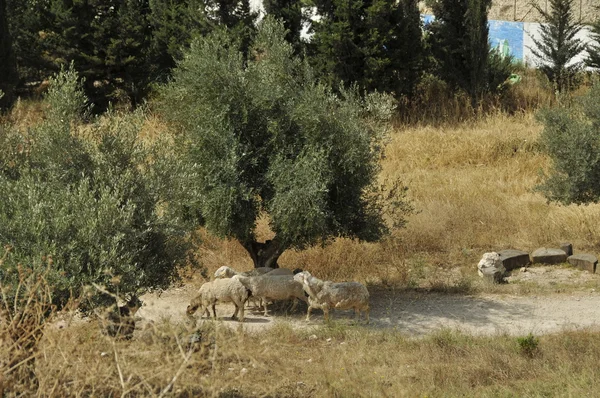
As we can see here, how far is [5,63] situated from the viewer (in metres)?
25.7

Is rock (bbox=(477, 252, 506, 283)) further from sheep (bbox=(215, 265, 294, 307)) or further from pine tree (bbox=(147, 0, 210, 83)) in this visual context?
pine tree (bbox=(147, 0, 210, 83))

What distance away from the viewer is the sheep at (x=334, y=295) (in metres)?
12.5

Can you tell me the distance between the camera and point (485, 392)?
30.2 feet

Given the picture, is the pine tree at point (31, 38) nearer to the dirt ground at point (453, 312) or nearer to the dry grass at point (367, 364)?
the dirt ground at point (453, 312)

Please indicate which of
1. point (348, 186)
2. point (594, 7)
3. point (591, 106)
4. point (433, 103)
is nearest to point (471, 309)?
point (348, 186)

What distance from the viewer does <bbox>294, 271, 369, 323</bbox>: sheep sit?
491 inches

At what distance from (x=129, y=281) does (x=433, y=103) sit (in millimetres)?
19317

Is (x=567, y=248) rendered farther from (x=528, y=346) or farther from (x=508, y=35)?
(x=508, y=35)

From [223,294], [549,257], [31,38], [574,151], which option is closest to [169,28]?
[31,38]

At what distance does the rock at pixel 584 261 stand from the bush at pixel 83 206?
889cm

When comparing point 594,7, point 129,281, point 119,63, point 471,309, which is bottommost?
point 471,309

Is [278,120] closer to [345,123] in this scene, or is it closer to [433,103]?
[345,123]

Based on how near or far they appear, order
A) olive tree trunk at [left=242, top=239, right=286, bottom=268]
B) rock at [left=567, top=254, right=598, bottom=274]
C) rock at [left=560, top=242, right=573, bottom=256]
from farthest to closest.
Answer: rock at [left=560, top=242, right=573, bottom=256] → rock at [left=567, top=254, right=598, bottom=274] → olive tree trunk at [left=242, top=239, right=286, bottom=268]

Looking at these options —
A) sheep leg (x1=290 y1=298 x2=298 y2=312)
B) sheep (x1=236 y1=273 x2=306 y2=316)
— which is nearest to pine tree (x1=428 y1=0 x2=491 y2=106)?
sheep leg (x1=290 y1=298 x2=298 y2=312)
